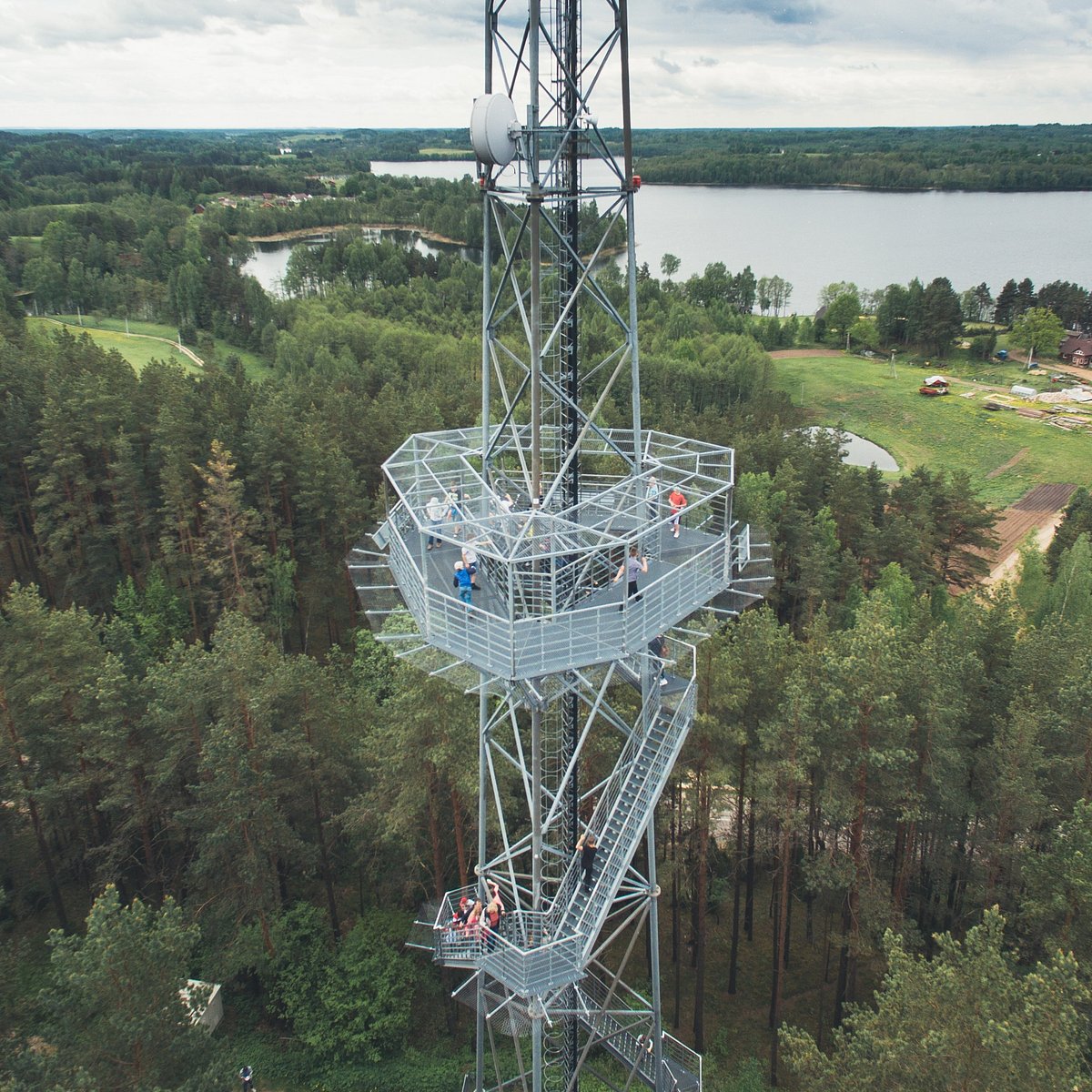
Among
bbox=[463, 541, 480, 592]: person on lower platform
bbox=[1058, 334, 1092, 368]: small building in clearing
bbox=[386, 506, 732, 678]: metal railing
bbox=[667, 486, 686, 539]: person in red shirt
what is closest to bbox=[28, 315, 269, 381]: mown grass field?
bbox=[463, 541, 480, 592]: person on lower platform

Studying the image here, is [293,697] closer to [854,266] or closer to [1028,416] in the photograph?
[1028,416]

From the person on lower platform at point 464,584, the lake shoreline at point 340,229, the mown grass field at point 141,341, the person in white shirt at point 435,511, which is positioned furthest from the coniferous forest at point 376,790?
the lake shoreline at point 340,229

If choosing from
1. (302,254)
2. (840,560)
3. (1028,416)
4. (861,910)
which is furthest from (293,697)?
(302,254)

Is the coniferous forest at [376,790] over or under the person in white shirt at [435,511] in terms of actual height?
under

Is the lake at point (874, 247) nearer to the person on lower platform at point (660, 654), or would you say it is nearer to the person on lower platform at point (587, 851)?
the person on lower platform at point (660, 654)

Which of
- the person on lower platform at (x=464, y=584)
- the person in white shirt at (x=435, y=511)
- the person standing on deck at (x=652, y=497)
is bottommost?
the person on lower platform at (x=464, y=584)

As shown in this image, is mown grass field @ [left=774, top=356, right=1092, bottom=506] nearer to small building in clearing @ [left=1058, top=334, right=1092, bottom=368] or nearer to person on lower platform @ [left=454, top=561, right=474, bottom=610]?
small building in clearing @ [left=1058, top=334, right=1092, bottom=368]

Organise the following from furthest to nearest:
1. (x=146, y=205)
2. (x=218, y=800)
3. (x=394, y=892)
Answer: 1. (x=146, y=205)
2. (x=394, y=892)
3. (x=218, y=800)
